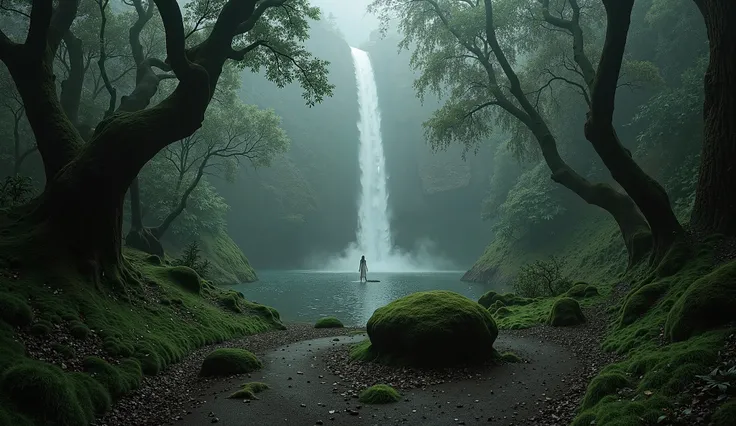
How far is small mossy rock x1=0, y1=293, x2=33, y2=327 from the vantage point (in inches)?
303

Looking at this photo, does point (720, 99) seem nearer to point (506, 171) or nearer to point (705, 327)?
Answer: point (705, 327)

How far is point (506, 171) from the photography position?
4978 centimetres

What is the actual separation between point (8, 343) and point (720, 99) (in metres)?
16.2

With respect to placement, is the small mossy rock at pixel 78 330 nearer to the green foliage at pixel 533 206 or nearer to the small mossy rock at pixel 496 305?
the small mossy rock at pixel 496 305

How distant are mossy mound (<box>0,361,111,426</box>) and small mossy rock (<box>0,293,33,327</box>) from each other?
155cm

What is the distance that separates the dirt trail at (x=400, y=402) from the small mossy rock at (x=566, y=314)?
333cm

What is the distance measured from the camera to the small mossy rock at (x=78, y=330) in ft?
28.6

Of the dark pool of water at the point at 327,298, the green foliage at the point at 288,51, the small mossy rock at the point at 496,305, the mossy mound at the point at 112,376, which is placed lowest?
the dark pool of water at the point at 327,298

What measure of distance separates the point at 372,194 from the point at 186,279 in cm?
5847

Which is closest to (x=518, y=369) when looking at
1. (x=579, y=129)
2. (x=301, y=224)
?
(x=579, y=129)

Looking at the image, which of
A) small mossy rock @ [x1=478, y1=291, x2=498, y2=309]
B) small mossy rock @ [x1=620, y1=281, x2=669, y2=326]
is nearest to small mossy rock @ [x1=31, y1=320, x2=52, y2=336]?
small mossy rock @ [x1=620, y1=281, x2=669, y2=326]

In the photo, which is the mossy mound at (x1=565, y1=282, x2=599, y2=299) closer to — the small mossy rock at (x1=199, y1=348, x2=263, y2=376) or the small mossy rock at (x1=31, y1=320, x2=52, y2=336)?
the small mossy rock at (x1=199, y1=348, x2=263, y2=376)

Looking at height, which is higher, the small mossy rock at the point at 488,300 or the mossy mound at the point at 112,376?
the small mossy rock at the point at 488,300

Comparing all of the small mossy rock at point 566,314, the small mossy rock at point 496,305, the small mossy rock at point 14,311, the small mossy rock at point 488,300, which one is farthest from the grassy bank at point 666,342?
the small mossy rock at point 14,311
